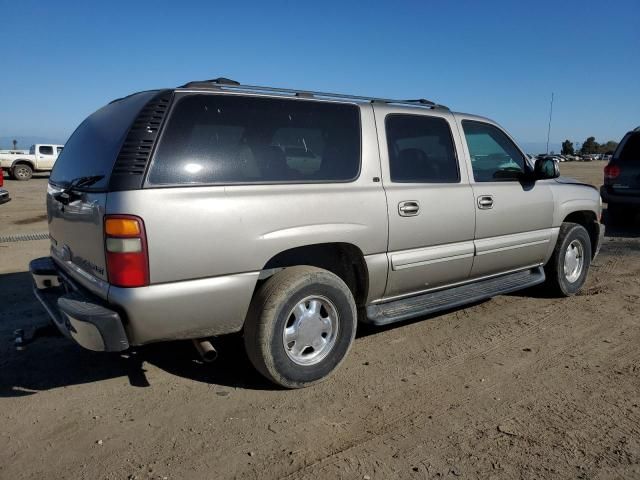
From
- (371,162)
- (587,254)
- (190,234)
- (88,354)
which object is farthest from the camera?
(587,254)

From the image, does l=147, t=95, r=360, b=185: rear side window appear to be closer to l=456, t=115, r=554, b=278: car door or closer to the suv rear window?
the suv rear window

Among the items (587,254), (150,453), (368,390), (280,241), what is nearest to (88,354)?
(150,453)

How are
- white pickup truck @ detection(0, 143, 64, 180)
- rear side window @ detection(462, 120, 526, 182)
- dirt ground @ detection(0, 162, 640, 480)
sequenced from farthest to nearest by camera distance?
white pickup truck @ detection(0, 143, 64, 180)
rear side window @ detection(462, 120, 526, 182)
dirt ground @ detection(0, 162, 640, 480)

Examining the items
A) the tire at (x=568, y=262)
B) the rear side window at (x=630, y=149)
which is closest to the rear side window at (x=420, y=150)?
the tire at (x=568, y=262)

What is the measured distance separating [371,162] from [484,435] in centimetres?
190

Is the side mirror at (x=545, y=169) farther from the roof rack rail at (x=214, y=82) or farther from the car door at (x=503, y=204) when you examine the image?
the roof rack rail at (x=214, y=82)

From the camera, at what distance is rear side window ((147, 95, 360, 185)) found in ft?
9.89

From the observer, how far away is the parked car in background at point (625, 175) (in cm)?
927

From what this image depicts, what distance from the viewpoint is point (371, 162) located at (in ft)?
12.4

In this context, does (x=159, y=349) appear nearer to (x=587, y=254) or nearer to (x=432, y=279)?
(x=432, y=279)

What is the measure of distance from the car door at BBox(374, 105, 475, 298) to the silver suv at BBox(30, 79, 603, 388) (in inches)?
0.5

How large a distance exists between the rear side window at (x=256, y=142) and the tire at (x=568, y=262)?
271 centimetres

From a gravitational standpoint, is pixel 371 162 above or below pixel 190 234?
above

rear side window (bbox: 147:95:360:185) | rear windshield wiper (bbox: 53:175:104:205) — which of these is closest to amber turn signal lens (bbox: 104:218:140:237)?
rear side window (bbox: 147:95:360:185)
